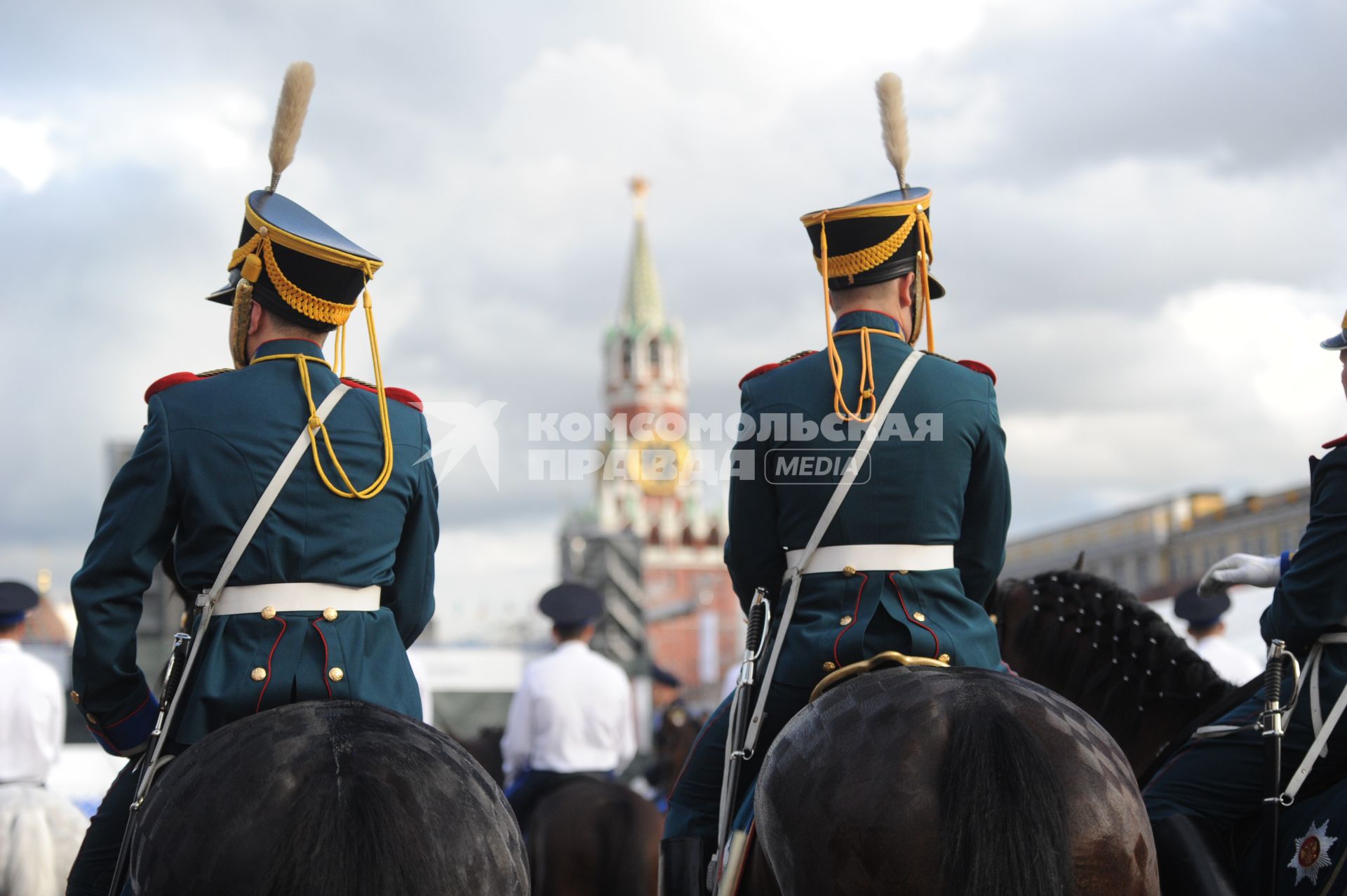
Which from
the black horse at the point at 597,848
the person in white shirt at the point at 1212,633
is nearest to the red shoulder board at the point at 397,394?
the black horse at the point at 597,848

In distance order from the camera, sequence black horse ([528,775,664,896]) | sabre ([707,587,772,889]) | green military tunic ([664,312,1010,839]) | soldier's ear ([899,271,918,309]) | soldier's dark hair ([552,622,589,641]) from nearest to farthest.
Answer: sabre ([707,587,772,889]), green military tunic ([664,312,1010,839]), soldier's ear ([899,271,918,309]), black horse ([528,775,664,896]), soldier's dark hair ([552,622,589,641])

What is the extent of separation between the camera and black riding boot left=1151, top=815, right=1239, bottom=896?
4.09 metres

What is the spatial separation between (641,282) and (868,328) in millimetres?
104488

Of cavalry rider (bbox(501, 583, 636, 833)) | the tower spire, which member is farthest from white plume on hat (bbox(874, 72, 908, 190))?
the tower spire

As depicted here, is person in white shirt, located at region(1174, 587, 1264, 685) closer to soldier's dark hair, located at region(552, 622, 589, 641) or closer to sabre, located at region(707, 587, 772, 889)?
soldier's dark hair, located at region(552, 622, 589, 641)

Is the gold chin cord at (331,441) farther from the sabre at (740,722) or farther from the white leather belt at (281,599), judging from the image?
the sabre at (740,722)

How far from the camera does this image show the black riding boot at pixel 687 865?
3812 millimetres

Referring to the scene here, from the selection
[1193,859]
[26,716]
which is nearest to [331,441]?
A: [1193,859]

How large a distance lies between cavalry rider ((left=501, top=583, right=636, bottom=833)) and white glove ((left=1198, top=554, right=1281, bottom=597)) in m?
4.02

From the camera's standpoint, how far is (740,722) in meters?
3.79

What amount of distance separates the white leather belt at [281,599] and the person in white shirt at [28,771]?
12.0 feet

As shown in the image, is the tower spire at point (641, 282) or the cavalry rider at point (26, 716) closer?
the cavalry rider at point (26, 716)

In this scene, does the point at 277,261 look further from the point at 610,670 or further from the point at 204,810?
the point at 610,670

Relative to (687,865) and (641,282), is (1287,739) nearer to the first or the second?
(687,865)
